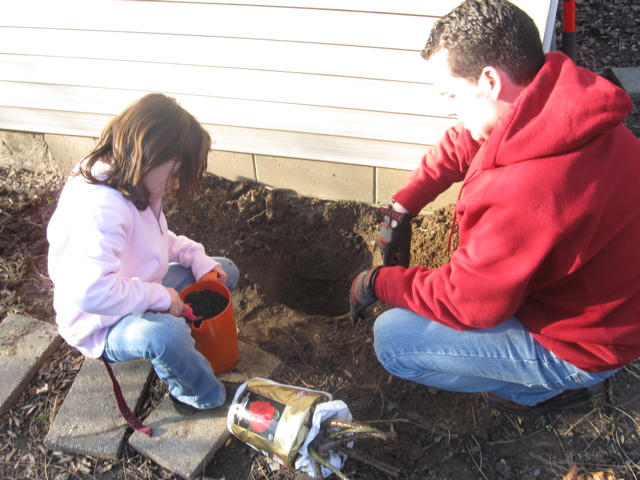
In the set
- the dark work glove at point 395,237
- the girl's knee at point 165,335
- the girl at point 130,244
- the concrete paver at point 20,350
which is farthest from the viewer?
Result: the dark work glove at point 395,237

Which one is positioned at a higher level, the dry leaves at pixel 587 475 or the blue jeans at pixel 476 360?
the blue jeans at pixel 476 360

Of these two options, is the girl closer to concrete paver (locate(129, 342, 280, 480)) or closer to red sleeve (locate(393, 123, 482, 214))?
concrete paver (locate(129, 342, 280, 480))

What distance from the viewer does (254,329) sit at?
2.74 m

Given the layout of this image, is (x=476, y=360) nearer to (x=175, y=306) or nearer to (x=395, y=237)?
(x=395, y=237)

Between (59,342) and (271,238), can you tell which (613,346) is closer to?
(271,238)

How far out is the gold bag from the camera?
5.82 ft

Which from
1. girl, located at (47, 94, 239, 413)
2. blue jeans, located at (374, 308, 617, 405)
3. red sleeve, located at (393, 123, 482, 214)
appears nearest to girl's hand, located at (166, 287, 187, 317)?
girl, located at (47, 94, 239, 413)

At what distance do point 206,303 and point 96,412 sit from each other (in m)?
0.69

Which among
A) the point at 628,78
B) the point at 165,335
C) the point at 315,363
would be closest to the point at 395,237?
the point at 315,363

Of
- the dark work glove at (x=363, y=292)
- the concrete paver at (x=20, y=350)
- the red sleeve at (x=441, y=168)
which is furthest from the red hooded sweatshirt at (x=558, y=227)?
the concrete paver at (x=20, y=350)

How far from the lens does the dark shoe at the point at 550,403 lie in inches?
80.1

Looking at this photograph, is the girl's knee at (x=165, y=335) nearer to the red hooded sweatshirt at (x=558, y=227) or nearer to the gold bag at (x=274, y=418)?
the gold bag at (x=274, y=418)

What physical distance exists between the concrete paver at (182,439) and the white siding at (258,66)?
1.74m

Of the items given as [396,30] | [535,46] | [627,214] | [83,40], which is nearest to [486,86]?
[535,46]
